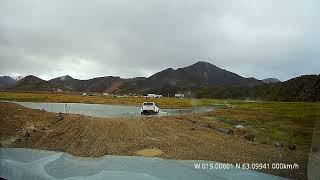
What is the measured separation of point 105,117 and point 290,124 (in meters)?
4.01

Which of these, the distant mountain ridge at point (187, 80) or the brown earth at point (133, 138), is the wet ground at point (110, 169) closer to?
the brown earth at point (133, 138)

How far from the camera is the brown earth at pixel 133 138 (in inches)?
290

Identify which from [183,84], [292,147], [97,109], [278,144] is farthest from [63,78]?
[292,147]

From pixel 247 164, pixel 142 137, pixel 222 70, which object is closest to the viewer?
pixel 247 164

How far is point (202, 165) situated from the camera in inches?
290

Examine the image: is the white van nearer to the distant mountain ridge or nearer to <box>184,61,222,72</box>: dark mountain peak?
the distant mountain ridge

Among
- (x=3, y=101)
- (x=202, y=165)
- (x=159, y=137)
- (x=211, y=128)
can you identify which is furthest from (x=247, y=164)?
(x=3, y=101)

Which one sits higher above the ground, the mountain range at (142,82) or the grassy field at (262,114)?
the mountain range at (142,82)

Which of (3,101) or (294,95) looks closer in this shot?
(294,95)

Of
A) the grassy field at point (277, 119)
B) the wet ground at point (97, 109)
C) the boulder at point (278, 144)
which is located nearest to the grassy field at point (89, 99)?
the wet ground at point (97, 109)

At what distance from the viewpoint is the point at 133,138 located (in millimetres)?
8320

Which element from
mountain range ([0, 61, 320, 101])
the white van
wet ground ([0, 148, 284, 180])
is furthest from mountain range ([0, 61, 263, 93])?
wet ground ([0, 148, 284, 180])

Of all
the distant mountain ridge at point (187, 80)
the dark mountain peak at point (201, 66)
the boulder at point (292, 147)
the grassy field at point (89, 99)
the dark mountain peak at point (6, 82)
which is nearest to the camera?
the boulder at point (292, 147)

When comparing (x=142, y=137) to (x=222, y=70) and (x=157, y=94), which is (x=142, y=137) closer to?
(x=157, y=94)
